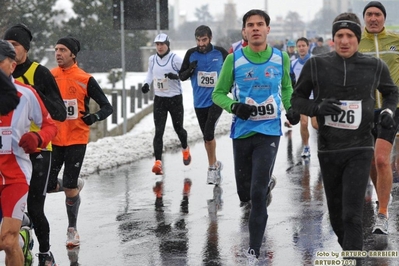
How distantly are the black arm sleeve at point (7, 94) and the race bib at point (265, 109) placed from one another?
224cm

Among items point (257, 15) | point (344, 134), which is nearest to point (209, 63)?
point (257, 15)

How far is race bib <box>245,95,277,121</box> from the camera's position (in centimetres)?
729

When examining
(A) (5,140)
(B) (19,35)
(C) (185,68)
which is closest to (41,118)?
(A) (5,140)

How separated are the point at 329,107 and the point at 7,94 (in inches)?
86.8

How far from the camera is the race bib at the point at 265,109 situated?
7285 mm

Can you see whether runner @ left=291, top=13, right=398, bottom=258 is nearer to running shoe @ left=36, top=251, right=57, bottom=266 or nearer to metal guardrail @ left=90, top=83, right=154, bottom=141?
running shoe @ left=36, top=251, right=57, bottom=266

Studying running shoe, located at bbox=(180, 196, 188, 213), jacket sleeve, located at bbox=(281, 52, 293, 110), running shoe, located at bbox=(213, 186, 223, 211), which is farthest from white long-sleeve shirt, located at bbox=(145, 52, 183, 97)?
jacket sleeve, located at bbox=(281, 52, 293, 110)

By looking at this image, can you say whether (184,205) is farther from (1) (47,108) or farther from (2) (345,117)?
(2) (345,117)

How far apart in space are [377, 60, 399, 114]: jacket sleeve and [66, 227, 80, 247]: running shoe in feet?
10.1

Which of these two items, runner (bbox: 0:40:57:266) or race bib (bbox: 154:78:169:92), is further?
race bib (bbox: 154:78:169:92)

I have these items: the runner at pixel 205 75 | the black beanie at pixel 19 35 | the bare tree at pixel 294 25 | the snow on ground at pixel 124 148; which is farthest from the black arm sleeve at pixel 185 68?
the bare tree at pixel 294 25

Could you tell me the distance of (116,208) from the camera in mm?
10031

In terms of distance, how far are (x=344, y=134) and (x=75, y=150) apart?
9.35ft

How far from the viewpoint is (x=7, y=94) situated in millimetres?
5633
